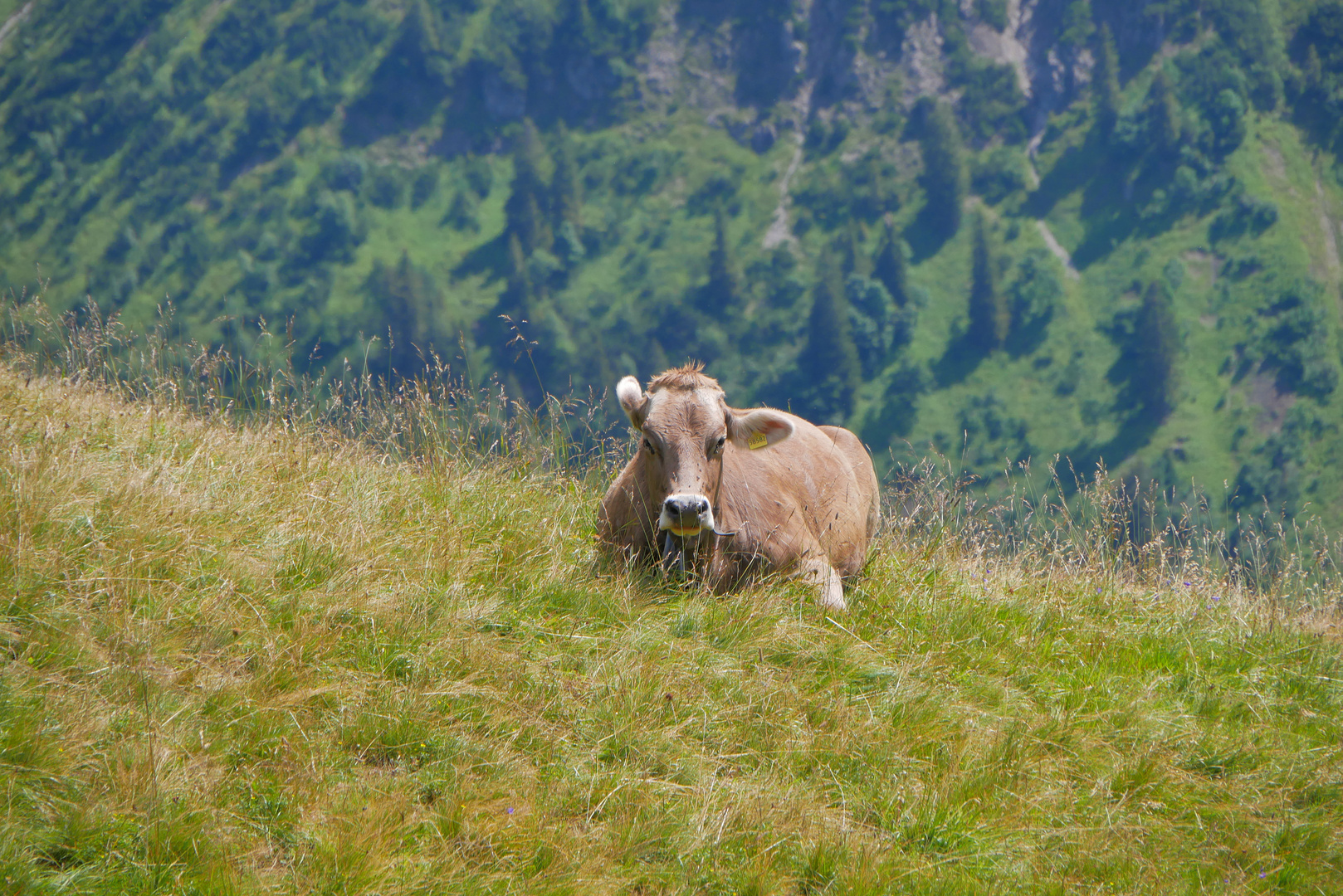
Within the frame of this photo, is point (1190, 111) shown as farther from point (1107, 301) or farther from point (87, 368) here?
point (87, 368)

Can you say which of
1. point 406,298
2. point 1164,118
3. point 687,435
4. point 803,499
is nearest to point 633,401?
point 687,435

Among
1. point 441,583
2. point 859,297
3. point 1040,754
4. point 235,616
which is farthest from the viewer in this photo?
point 859,297

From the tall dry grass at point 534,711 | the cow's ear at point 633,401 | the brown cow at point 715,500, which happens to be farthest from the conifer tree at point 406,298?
the tall dry grass at point 534,711

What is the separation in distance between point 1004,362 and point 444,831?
179 meters

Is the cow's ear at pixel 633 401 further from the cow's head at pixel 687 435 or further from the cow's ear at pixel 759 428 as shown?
the cow's ear at pixel 759 428

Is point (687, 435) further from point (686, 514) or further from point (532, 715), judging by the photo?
point (532, 715)

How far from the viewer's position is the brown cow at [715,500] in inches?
264

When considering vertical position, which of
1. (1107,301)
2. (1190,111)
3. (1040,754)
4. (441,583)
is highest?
(1190,111)

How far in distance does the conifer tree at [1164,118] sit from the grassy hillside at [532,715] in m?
218

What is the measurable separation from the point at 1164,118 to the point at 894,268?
6341cm

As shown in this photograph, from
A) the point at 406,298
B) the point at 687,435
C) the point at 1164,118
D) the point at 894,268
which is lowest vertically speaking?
the point at 406,298

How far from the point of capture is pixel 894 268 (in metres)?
190

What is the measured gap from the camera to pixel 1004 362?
17138cm

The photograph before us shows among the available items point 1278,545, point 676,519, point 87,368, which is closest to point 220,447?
point 87,368
